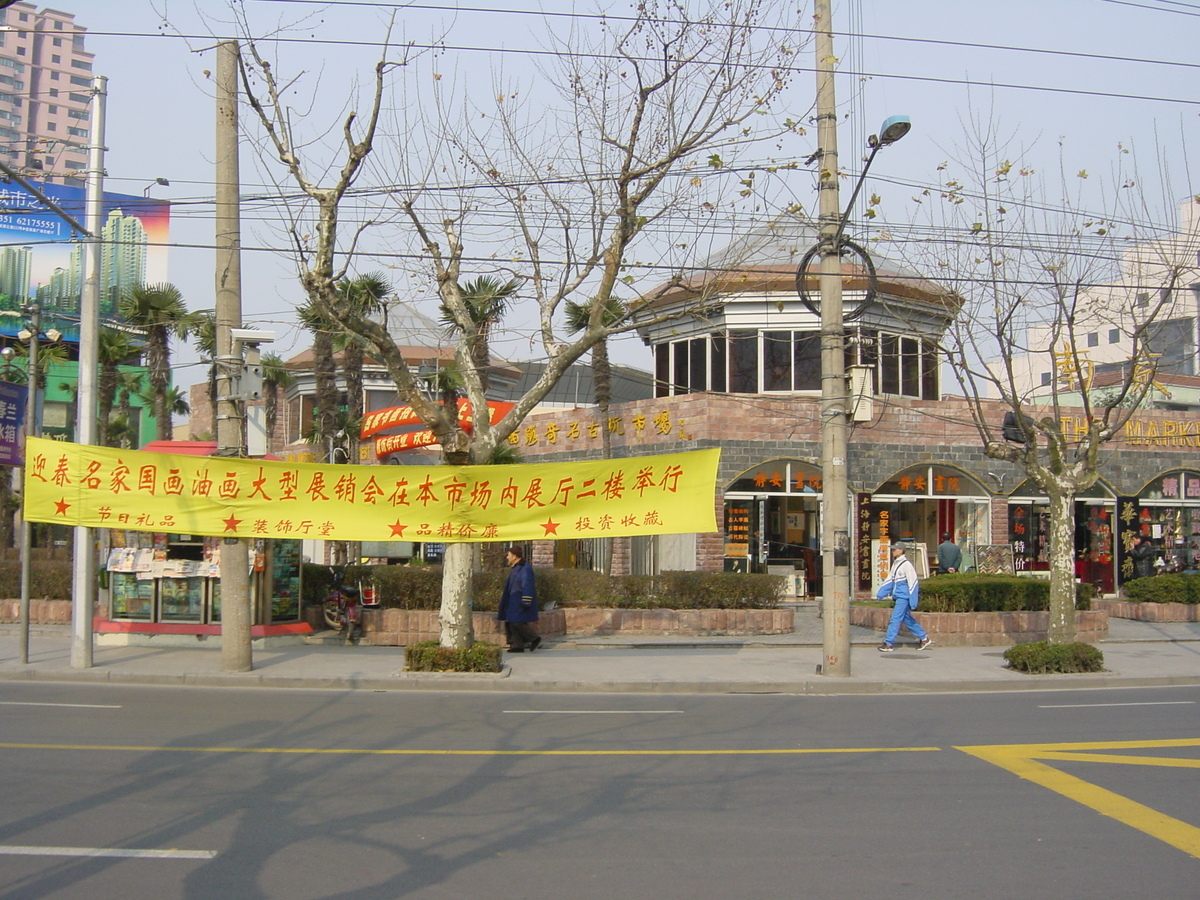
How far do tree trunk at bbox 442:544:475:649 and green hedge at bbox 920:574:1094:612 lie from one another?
28.6ft

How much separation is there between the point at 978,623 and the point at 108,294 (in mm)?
36778

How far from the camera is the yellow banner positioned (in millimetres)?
14523

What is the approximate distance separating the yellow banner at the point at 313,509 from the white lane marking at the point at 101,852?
26.6 feet

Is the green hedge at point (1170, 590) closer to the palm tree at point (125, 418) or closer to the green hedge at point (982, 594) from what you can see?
the green hedge at point (982, 594)

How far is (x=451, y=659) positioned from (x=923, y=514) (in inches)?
560

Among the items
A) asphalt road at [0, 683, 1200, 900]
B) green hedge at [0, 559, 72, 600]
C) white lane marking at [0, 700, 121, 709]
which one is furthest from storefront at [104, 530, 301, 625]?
white lane marking at [0, 700, 121, 709]

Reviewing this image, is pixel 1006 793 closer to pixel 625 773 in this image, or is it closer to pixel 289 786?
pixel 625 773

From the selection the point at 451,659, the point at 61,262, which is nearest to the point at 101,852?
the point at 451,659

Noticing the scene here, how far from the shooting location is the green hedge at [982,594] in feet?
61.3

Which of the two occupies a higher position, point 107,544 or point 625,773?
point 107,544

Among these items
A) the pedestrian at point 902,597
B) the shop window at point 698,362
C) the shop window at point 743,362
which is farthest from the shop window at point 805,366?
the pedestrian at point 902,597

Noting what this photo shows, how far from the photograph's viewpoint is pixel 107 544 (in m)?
18.0

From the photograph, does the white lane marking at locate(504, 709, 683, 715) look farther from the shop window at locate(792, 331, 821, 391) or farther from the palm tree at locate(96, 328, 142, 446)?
→ the palm tree at locate(96, 328, 142, 446)

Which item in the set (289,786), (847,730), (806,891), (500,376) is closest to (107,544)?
(289,786)
